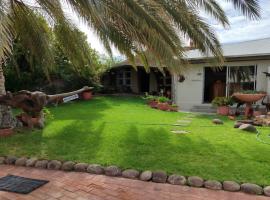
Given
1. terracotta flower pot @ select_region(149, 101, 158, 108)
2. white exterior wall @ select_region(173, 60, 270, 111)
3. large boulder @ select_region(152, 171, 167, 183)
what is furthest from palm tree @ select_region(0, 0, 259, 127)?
white exterior wall @ select_region(173, 60, 270, 111)

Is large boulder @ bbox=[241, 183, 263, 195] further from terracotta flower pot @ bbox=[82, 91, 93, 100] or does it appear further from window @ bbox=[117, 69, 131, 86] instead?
window @ bbox=[117, 69, 131, 86]

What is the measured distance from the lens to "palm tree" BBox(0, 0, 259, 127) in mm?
5320

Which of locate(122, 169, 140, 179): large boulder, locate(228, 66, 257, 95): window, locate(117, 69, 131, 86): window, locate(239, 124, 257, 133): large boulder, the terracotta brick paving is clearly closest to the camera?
the terracotta brick paving

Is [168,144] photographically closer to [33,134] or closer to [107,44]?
[107,44]

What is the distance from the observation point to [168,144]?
6391 millimetres

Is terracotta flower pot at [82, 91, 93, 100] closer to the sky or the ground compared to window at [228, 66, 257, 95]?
closer to the ground

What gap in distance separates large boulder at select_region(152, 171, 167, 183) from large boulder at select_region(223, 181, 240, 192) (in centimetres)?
93

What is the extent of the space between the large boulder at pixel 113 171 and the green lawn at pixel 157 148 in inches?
6.7

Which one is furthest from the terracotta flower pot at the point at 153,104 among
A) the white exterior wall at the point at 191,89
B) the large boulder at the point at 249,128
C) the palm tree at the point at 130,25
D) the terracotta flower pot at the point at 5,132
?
the terracotta flower pot at the point at 5,132

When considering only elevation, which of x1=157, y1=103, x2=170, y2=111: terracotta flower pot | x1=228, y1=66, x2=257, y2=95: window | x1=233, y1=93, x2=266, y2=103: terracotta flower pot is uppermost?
x1=228, y1=66, x2=257, y2=95: window

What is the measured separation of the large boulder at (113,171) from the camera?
498 centimetres

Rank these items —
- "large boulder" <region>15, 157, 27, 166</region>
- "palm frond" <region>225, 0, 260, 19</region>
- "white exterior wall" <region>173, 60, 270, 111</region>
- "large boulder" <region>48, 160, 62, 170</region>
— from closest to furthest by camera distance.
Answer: "large boulder" <region>48, 160, 62, 170</region>
"large boulder" <region>15, 157, 27, 166</region>
"palm frond" <region>225, 0, 260, 19</region>
"white exterior wall" <region>173, 60, 270, 111</region>

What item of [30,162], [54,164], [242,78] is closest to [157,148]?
[54,164]

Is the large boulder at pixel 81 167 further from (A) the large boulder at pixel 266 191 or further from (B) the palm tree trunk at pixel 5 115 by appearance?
(B) the palm tree trunk at pixel 5 115
